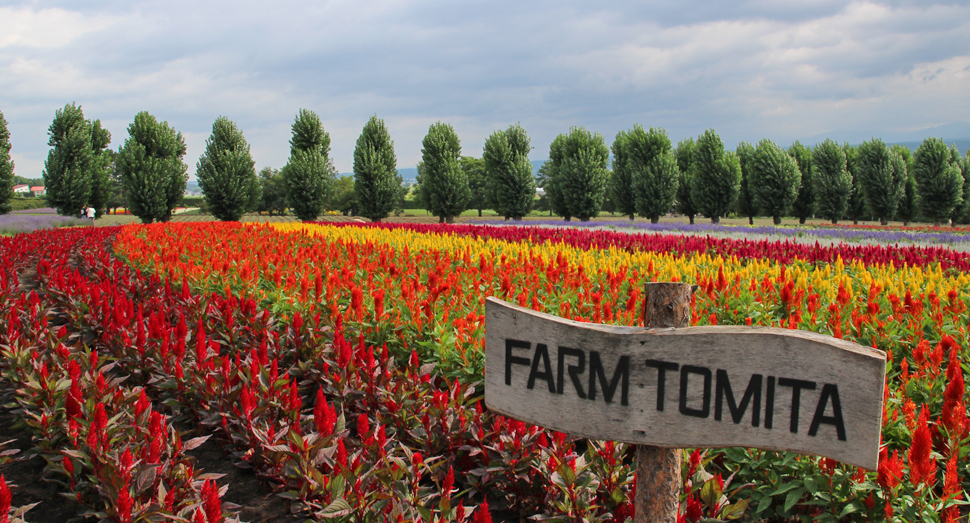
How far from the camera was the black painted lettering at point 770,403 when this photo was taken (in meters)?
1.44

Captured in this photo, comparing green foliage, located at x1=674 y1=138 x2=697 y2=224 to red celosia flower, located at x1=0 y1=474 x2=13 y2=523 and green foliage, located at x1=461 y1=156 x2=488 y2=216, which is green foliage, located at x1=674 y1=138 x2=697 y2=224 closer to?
green foliage, located at x1=461 y1=156 x2=488 y2=216

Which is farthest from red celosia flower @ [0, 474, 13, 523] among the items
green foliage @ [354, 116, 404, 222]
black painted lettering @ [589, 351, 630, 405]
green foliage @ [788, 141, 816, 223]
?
green foliage @ [788, 141, 816, 223]

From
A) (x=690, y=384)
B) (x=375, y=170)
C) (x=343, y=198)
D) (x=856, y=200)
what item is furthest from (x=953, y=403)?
(x=343, y=198)

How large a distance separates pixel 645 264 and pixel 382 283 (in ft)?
11.8

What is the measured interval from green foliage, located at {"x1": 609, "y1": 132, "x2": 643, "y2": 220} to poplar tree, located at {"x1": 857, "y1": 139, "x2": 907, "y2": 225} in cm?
1831

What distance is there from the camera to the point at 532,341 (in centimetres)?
160

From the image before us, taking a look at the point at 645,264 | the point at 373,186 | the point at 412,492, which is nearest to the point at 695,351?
the point at 412,492

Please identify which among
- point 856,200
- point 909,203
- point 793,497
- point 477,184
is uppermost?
point 477,184

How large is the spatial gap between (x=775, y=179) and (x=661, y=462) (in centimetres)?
4482

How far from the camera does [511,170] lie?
39.8m

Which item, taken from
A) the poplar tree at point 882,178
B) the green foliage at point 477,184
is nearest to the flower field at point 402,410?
the poplar tree at point 882,178

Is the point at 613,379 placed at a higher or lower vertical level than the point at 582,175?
lower

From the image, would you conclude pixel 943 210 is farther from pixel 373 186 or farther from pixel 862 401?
pixel 862 401

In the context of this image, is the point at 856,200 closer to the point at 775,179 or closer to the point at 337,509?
the point at 775,179
